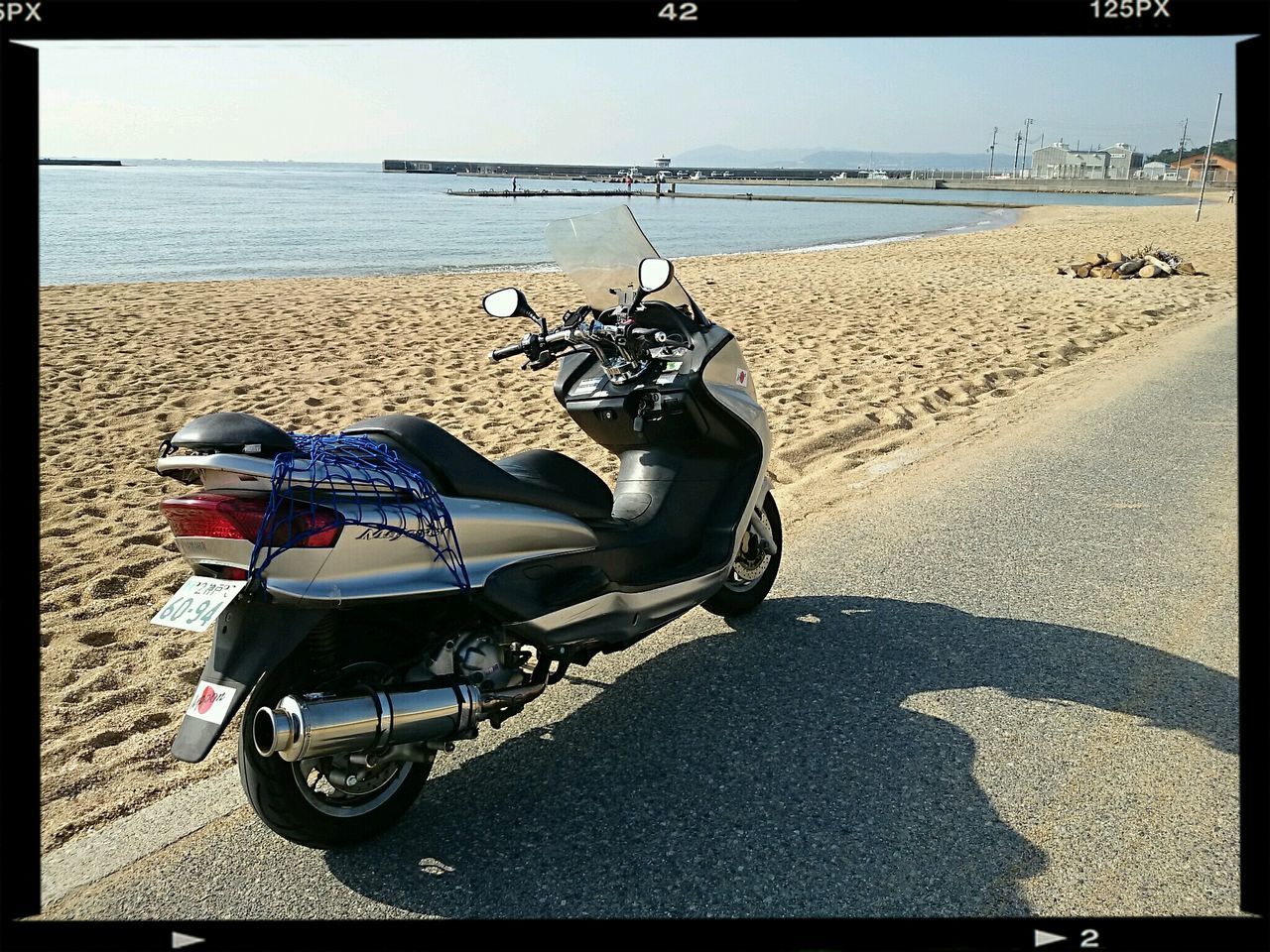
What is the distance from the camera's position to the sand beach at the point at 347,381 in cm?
359

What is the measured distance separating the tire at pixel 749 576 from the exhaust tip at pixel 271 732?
1990mm

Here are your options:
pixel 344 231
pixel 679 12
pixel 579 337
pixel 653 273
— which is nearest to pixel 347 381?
pixel 579 337

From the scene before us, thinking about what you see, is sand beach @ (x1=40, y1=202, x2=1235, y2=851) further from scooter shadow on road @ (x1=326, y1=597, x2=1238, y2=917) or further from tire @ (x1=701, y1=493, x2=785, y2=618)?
tire @ (x1=701, y1=493, x2=785, y2=618)

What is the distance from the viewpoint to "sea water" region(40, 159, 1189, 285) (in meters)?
20.0

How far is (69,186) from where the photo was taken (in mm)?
55406

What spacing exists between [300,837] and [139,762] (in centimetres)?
86

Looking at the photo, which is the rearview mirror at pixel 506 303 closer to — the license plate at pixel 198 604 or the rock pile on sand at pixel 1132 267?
the license plate at pixel 198 604

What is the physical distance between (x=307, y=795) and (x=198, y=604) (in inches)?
22.3

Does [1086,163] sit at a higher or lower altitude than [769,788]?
higher

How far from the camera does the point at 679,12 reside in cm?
211

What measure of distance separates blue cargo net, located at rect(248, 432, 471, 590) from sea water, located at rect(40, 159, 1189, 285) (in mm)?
8799

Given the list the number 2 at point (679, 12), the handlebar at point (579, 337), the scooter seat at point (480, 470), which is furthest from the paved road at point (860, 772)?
the number 2 at point (679, 12)

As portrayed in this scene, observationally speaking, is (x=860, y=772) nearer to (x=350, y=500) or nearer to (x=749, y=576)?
(x=749, y=576)

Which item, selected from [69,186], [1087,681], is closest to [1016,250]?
[1087,681]
